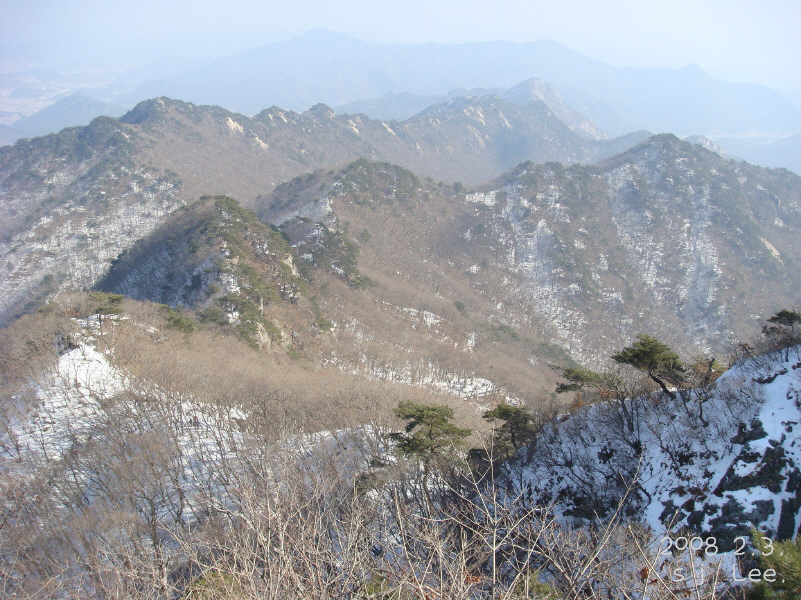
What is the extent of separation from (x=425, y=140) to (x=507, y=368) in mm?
145768

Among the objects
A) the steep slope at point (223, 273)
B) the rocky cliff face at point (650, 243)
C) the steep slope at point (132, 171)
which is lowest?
the rocky cliff face at point (650, 243)

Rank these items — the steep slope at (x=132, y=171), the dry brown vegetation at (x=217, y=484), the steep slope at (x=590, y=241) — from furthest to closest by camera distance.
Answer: the steep slope at (x=590, y=241) → the steep slope at (x=132, y=171) → the dry brown vegetation at (x=217, y=484)

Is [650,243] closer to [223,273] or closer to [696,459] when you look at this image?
[696,459]

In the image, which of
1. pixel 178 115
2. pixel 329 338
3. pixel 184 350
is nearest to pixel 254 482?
pixel 184 350

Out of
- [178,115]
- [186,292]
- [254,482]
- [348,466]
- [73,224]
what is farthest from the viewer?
[178,115]

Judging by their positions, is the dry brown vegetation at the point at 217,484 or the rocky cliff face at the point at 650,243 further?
the rocky cliff face at the point at 650,243

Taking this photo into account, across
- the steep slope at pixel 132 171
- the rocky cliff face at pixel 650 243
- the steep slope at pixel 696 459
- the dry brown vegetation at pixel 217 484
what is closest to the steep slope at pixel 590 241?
the rocky cliff face at pixel 650 243

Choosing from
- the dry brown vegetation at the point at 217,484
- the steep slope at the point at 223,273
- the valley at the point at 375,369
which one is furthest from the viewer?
the steep slope at the point at 223,273

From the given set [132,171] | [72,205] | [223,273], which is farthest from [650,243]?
[72,205]

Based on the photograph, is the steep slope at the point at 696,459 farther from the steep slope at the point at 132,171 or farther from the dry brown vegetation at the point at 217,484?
the steep slope at the point at 132,171

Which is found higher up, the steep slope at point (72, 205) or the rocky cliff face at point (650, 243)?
the steep slope at point (72, 205)

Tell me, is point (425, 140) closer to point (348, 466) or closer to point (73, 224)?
point (73, 224)

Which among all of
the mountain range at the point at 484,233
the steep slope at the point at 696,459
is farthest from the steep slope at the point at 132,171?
the steep slope at the point at 696,459

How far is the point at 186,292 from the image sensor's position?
45.3m
